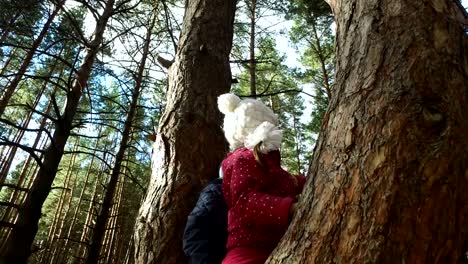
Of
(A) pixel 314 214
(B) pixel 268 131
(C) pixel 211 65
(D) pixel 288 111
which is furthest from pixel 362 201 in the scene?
(D) pixel 288 111

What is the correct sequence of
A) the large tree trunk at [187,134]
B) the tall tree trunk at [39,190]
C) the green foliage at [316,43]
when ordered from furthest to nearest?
Result: the green foliage at [316,43]
the tall tree trunk at [39,190]
the large tree trunk at [187,134]

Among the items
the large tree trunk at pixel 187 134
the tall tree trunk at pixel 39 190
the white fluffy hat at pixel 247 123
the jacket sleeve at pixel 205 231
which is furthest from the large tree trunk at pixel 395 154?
the tall tree trunk at pixel 39 190

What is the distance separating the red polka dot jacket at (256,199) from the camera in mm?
1530

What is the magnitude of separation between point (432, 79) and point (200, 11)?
2622 millimetres

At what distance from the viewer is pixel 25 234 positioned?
419 centimetres

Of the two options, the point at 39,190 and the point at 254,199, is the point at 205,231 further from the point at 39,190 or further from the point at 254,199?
the point at 39,190

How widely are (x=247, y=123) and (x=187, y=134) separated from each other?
0.79 metres

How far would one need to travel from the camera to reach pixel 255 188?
173cm

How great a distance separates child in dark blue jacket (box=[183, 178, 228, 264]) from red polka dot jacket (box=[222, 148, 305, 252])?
10cm

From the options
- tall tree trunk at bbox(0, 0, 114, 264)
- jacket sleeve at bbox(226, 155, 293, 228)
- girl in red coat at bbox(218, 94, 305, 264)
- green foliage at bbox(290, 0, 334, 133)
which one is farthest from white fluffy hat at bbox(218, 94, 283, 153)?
green foliage at bbox(290, 0, 334, 133)

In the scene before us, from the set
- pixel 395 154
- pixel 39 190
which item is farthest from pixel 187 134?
pixel 39 190

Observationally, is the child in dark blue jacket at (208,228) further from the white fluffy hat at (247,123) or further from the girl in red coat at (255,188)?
the white fluffy hat at (247,123)

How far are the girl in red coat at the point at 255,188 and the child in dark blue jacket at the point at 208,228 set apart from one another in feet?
0.36

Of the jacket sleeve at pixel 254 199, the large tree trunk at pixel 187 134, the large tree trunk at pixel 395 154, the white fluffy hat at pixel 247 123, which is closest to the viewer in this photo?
the large tree trunk at pixel 395 154
